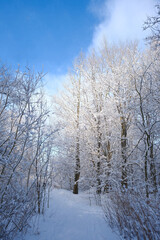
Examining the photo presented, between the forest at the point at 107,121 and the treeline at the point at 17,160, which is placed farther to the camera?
the forest at the point at 107,121

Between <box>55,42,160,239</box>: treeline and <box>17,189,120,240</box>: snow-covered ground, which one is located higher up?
<box>55,42,160,239</box>: treeline

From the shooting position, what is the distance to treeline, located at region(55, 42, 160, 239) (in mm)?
6211

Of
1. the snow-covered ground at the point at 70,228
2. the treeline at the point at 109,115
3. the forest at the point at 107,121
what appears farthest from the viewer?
the treeline at the point at 109,115

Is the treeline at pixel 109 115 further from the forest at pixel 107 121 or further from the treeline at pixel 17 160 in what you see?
the treeline at pixel 17 160

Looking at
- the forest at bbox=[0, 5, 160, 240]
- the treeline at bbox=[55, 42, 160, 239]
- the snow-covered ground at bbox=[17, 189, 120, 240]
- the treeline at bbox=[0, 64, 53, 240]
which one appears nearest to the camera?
the treeline at bbox=[0, 64, 53, 240]

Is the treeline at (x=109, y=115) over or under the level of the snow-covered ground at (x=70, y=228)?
over

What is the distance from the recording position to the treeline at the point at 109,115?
621cm

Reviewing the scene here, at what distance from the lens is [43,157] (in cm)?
491

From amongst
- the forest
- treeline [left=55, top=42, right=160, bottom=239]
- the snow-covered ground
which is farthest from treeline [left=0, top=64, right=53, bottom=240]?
treeline [left=55, top=42, right=160, bottom=239]

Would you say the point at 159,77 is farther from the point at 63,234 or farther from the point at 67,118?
the point at 63,234

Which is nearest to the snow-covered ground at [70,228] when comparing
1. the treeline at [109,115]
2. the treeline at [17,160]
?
the treeline at [17,160]

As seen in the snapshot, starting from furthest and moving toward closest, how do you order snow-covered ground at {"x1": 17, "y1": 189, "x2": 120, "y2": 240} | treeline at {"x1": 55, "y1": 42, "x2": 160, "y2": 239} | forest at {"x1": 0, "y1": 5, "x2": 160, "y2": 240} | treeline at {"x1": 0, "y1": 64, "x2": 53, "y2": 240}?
treeline at {"x1": 55, "y1": 42, "x2": 160, "y2": 239} < forest at {"x1": 0, "y1": 5, "x2": 160, "y2": 240} < snow-covered ground at {"x1": 17, "y1": 189, "x2": 120, "y2": 240} < treeline at {"x1": 0, "y1": 64, "x2": 53, "y2": 240}

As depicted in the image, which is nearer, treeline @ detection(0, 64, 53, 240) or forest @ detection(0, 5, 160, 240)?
treeline @ detection(0, 64, 53, 240)

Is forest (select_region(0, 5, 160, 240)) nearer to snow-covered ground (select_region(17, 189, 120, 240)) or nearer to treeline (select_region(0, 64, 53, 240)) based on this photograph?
snow-covered ground (select_region(17, 189, 120, 240))
